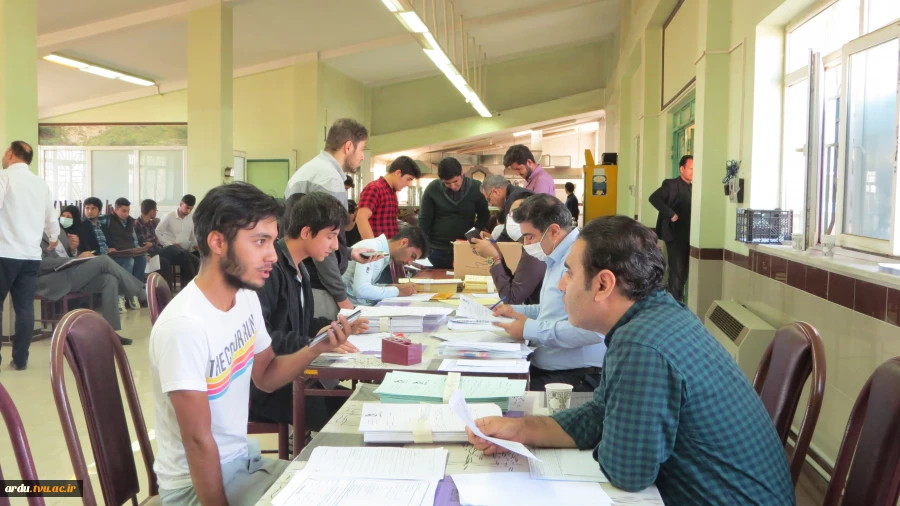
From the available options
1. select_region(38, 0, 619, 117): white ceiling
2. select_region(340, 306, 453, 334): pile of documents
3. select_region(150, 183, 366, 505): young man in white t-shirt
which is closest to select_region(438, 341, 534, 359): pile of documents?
select_region(340, 306, 453, 334): pile of documents

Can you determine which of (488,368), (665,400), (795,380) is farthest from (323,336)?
(795,380)

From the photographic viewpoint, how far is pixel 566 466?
5.10ft

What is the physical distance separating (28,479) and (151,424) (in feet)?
10.4

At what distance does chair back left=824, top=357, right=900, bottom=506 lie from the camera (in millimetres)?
1256

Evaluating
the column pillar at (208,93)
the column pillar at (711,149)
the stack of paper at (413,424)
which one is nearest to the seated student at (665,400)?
the stack of paper at (413,424)

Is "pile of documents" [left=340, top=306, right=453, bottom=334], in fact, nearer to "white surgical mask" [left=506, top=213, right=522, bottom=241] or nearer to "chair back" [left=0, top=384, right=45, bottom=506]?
"white surgical mask" [left=506, top=213, right=522, bottom=241]

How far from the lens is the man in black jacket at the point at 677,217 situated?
23.2 ft

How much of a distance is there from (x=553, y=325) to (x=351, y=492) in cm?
152

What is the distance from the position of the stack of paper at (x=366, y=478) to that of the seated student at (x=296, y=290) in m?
1.02

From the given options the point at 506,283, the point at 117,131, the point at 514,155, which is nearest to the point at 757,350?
the point at 506,283

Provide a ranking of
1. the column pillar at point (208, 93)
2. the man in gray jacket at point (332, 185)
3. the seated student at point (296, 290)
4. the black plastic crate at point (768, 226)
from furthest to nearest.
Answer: the column pillar at point (208, 93)
the black plastic crate at point (768, 226)
the man in gray jacket at point (332, 185)
the seated student at point (296, 290)

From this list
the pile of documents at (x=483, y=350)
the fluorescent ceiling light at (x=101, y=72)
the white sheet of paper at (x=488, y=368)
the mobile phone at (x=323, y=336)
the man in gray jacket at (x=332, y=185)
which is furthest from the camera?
the fluorescent ceiling light at (x=101, y=72)

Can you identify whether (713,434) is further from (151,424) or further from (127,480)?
(151,424)

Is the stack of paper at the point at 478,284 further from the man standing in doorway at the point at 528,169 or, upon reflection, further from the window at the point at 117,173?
the window at the point at 117,173
